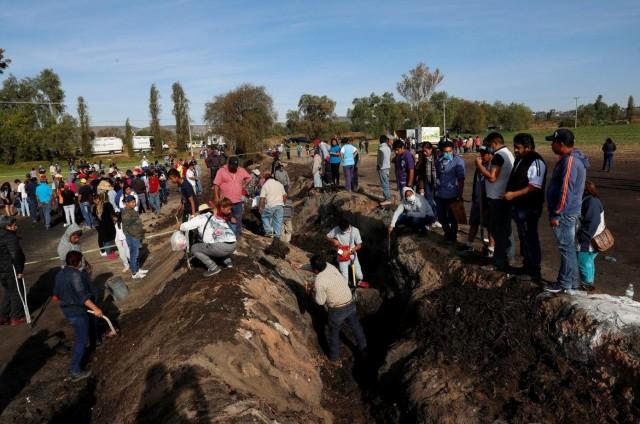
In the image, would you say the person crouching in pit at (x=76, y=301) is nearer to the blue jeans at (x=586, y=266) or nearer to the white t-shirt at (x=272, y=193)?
the white t-shirt at (x=272, y=193)

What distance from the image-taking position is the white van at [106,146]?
195 feet

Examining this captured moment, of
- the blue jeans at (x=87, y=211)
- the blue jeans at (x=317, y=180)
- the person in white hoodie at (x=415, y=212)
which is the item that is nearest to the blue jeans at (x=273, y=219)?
the person in white hoodie at (x=415, y=212)

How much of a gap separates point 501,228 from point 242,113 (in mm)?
42121

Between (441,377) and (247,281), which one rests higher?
(247,281)

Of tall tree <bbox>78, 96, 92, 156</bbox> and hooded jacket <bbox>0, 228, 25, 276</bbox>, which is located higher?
tall tree <bbox>78, 96, 92, 156</bbox>

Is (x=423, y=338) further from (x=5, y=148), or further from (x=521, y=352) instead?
(x=5, y=148)

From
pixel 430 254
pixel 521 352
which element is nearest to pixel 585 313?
pixel 521 352

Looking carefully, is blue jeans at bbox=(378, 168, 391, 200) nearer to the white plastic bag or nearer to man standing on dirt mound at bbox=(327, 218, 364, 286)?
man standing on dirt mound at bbox=(327, 218, 364, 286)

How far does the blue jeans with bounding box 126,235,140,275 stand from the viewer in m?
9.54

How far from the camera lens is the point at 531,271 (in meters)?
6.10

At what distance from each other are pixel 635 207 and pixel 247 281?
1153cm

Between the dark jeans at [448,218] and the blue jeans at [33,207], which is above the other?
the dark jeans at [448,218]

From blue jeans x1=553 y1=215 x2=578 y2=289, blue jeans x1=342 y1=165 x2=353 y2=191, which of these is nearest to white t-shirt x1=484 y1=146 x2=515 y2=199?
blue jeans x1=553 y1=215 x2=578 y2=289

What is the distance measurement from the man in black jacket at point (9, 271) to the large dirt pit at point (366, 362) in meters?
1.26
